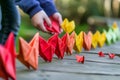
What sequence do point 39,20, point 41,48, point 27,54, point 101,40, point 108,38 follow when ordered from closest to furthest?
point 27,54, point 39,20, point 41,48, point 101,40, point 108,38

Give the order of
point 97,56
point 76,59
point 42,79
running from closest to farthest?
point 42,79 → point 76,59 → point 97,56

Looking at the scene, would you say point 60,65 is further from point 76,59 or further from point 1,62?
→ point 1,62

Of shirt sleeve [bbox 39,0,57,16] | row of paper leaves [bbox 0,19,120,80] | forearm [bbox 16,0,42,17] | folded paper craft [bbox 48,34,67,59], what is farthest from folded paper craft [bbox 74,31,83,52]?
forearm [bbox 16,0,42,17]

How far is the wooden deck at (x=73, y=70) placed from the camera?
6.12 ft

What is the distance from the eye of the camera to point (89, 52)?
9.42 ft

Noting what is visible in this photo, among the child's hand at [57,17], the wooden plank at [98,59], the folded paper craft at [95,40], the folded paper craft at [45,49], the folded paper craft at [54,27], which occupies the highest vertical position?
the child's hand at [57,17]

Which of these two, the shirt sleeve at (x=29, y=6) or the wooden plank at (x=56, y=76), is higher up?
the shirt sleeve at (x=29, y=6)

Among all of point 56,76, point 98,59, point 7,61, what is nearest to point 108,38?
point 98,59

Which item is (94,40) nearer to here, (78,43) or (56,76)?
(78,43)

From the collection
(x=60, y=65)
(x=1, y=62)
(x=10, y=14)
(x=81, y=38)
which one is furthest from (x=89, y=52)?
(x=1, y=62)

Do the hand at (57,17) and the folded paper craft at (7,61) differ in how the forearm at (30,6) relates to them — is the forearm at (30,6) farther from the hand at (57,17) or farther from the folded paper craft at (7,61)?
the folded paper craft at (7,61)

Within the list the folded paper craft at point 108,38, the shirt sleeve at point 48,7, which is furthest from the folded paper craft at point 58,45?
the folded paper craft at point 108,38

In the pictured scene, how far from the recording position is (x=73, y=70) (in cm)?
208

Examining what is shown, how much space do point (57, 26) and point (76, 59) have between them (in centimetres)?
23
